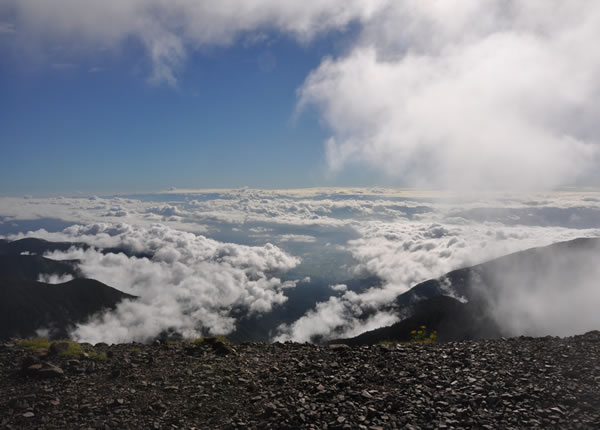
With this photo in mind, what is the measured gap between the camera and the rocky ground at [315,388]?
9.48 m

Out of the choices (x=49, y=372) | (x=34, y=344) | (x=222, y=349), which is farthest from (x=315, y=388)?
(x=34, y=344)

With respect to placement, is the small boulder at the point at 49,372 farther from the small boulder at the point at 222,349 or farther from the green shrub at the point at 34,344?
the small boulder at the point at 222,349

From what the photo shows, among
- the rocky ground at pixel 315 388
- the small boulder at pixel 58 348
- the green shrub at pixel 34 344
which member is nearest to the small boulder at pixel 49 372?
the rocky ground at pixel 315 388

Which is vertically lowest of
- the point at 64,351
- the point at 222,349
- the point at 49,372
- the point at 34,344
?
the point at 222,349

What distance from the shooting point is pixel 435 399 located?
404 inches

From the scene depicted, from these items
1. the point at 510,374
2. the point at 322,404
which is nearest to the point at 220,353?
the point at 322,404

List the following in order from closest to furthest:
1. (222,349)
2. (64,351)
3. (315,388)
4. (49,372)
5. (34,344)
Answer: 1. (315,388)
2. (49,372)
3. (64,351)
4. (222,349)
5. (34,344)

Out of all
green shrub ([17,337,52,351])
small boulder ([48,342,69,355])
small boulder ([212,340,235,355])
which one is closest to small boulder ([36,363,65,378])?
small boulder ([48,342,69,355])

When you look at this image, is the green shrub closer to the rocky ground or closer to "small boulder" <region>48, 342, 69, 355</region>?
the rocky ground

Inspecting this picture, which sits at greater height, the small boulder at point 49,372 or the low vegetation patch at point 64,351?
the small boulder at point 49,372

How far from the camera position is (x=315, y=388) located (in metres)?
11.4

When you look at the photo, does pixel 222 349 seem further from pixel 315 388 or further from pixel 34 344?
pixel 34 344

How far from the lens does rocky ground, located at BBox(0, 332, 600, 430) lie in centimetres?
948

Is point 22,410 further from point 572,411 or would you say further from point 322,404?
point 572,411
